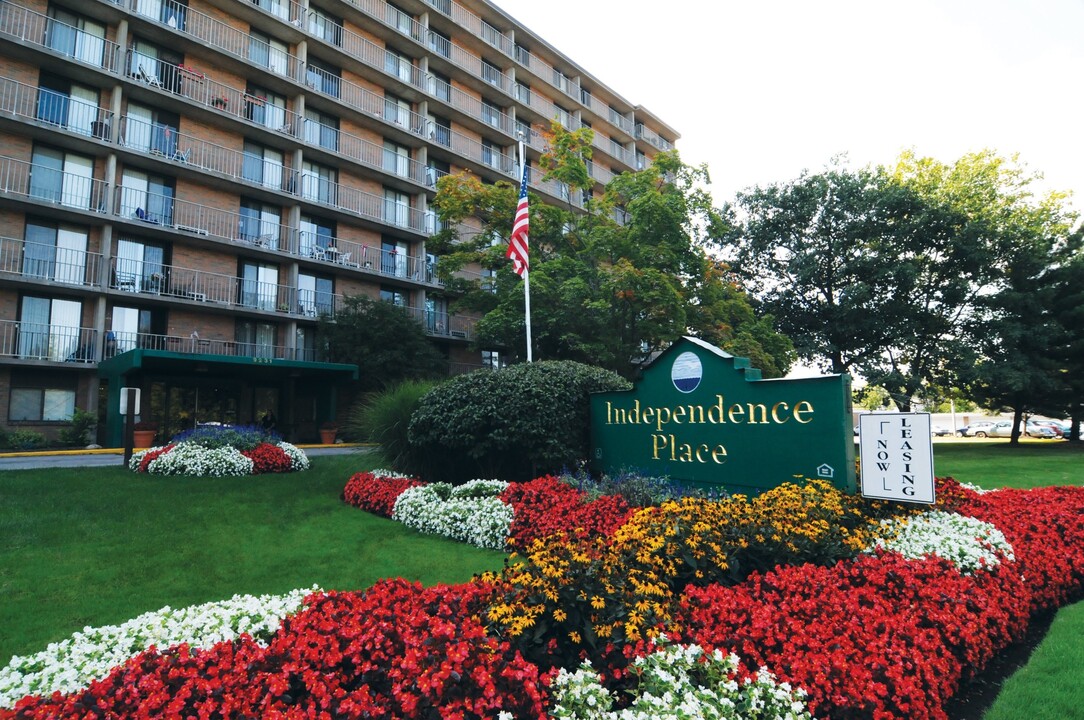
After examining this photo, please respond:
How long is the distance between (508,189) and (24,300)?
16426mm

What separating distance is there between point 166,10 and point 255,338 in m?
12.8

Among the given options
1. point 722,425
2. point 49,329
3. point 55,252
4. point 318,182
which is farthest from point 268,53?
point 722,425

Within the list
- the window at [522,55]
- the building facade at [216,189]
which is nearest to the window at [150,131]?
the building facade at [216,189]

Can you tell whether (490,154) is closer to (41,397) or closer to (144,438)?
(144,438)

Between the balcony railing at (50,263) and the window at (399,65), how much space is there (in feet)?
52.9

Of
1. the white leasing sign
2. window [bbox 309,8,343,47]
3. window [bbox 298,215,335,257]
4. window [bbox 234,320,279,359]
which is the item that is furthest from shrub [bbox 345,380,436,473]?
window [bbox 309,8,343,47]

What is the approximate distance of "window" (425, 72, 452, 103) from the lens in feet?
98.5

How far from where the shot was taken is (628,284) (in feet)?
56.7

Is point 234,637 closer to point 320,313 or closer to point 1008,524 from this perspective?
point 1008,524

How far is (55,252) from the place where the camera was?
19453 mm

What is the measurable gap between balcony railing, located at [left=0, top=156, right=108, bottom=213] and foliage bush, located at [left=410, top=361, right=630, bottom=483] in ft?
56.9

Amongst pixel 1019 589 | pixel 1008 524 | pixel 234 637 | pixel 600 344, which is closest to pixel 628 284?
pixel 600 344

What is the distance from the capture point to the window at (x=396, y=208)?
93.0 ft

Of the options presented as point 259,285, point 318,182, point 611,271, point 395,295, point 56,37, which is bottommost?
point 611,271
